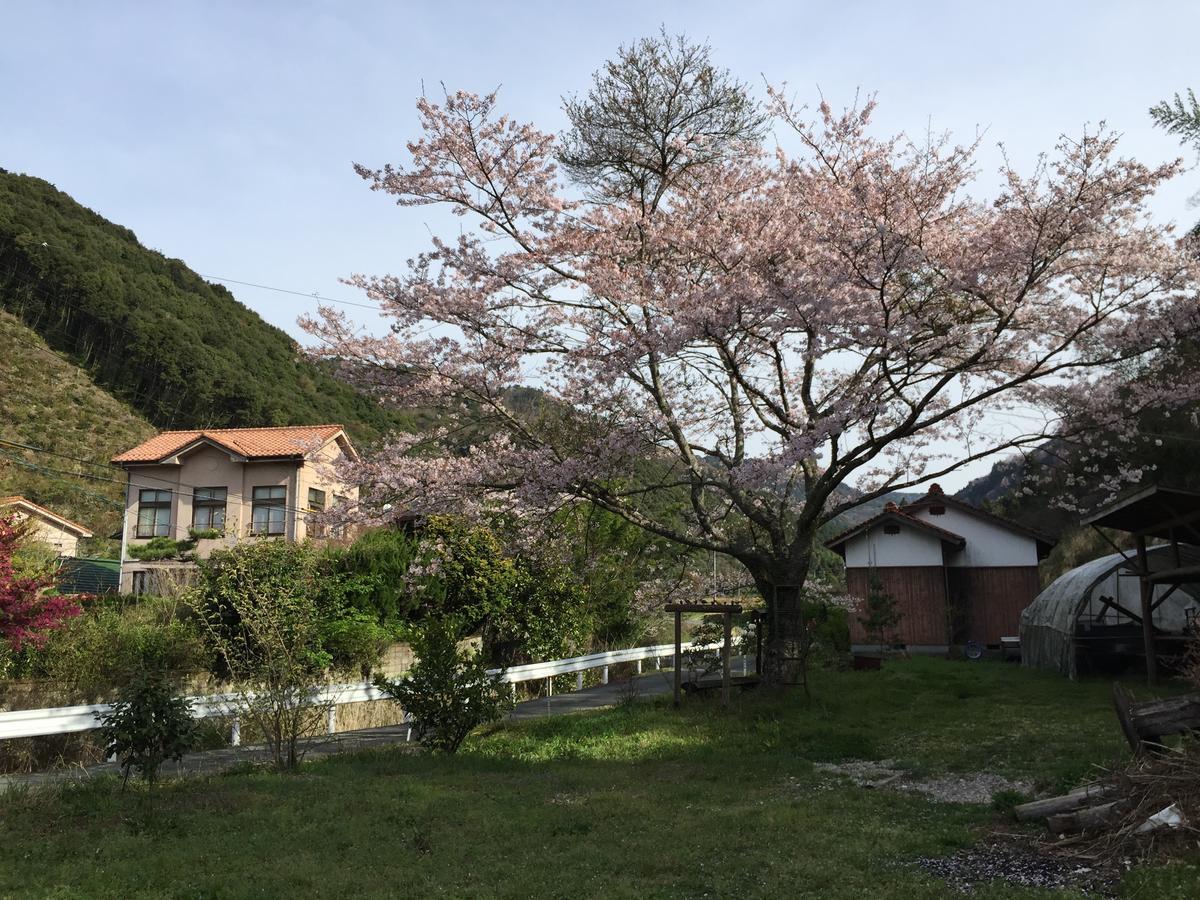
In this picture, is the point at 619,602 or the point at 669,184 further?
the point at 619,602

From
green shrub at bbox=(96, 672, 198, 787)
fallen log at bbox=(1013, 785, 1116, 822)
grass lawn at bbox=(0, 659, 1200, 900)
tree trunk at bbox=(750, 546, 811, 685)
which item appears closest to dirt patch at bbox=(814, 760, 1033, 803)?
grass lawn at bbox=(0, 659, 1200, 900)

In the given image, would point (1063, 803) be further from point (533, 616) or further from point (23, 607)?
point (533, 616)

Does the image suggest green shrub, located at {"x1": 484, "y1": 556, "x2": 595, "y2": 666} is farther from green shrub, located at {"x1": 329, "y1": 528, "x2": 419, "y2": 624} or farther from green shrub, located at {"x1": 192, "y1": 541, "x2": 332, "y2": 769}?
green shrub, located at {"x1": 192, "y1": 541, "x2": 332, "y2": 769}

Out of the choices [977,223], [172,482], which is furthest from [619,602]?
[172,482]

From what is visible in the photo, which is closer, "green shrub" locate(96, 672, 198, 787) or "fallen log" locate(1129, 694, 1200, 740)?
"fallen log" locate(1129, 694, 1200, 740)

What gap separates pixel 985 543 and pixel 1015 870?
2604cm

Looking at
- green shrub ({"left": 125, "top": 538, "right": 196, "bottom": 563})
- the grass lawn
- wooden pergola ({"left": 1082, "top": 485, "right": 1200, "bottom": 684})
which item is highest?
green shrub ({"left": 125, "top": 538, "right": 196, "bottom": 563})

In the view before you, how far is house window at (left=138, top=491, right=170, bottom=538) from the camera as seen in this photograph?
113 ft

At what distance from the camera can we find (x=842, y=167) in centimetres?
1359

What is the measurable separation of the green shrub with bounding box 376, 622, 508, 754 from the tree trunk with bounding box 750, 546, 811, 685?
5252 mm

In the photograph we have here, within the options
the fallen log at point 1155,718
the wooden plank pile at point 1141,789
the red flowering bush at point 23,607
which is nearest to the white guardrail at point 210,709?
the red flowering bush at point 23,607

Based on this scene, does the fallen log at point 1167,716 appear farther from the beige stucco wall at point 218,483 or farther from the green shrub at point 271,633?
the beige stucco wall at point 218,483

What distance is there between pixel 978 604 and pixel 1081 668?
12.0 metres

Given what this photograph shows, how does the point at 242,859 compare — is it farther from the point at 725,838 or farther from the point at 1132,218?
the point at 1132,218
